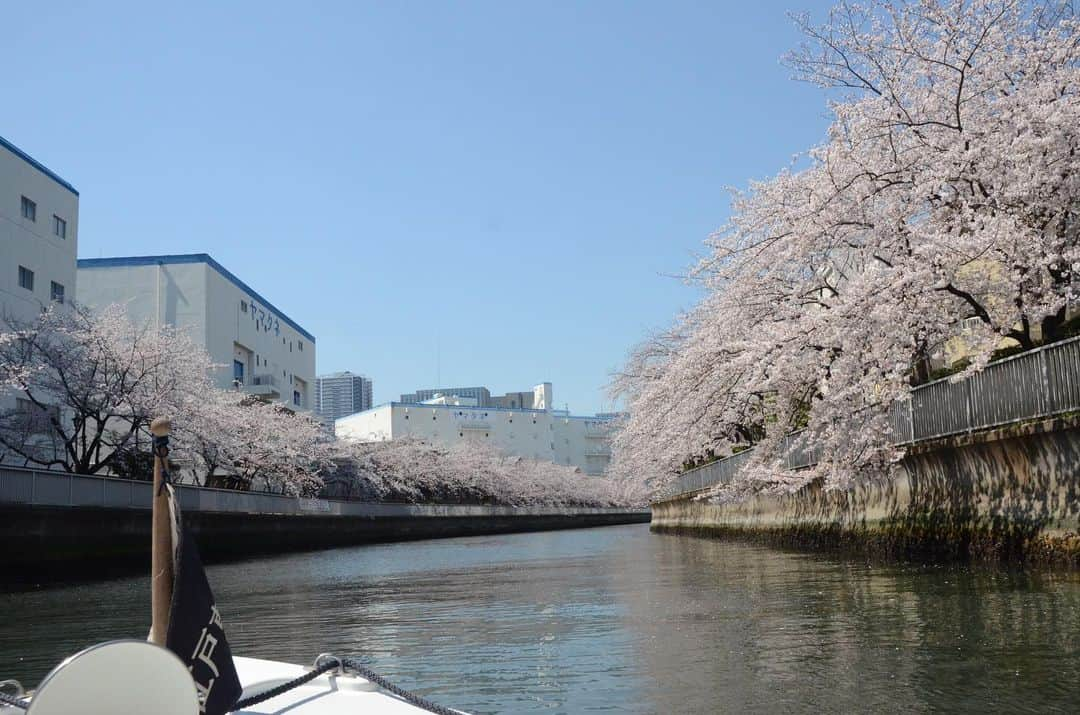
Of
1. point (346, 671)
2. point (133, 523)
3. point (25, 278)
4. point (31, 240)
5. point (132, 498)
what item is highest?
point (31, 240)

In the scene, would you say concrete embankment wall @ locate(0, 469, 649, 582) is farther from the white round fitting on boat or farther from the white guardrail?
the white round fitting on boat

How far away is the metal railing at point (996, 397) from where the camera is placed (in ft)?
37.6

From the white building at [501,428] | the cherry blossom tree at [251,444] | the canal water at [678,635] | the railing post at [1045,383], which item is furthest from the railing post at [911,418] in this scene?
the white building at [501,428]

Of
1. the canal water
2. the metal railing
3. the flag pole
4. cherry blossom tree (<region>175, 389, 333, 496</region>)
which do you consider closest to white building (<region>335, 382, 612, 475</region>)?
cherry blossom tree (<region>175, 389, 333, 496</region>)

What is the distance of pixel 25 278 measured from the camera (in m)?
31.3

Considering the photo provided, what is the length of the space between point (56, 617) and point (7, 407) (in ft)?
65.8

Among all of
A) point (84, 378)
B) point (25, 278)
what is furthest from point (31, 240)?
point (84, 378)

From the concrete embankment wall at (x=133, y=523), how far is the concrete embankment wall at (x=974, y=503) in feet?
31.0

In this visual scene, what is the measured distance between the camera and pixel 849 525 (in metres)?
18.8

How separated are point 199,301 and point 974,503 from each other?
40.1m

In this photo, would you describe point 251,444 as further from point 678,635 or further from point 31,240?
point 678,635

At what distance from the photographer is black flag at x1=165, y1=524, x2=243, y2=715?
3.11 metres

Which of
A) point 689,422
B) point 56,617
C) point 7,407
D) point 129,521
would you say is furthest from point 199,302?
point 56,617

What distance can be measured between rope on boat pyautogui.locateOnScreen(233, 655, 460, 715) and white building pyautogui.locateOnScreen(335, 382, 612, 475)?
8447 cm
